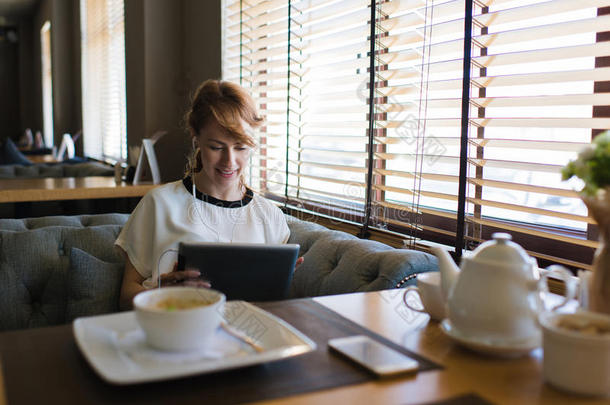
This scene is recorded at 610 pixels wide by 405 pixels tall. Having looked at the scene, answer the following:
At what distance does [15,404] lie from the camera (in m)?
0.72

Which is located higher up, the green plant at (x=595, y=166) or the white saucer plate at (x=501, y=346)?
the green plant at (x=595, y=166)

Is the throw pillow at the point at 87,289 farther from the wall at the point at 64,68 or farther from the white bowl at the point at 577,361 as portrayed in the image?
the wall at the point at 64,68

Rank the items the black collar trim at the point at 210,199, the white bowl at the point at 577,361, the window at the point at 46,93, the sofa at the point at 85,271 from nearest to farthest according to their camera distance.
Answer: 1. the white bowl at the point at 577,361
2. the sofa at the point at 85,271
3. the black collar trim at the point at 210,199
4. the window at the point at 46,93

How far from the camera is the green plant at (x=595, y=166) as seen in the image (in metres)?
0.85

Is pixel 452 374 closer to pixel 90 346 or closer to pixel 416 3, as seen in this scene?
pixel 90 346

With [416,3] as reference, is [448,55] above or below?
below

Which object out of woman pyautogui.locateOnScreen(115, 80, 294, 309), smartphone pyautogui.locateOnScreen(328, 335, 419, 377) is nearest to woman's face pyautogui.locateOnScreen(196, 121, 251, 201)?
woman pyautogui.locateOnScreen(115, 80, 294, 309)

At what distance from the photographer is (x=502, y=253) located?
0.90 metres

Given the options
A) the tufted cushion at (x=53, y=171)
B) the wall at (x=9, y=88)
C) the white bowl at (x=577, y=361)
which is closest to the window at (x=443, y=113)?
the white bowl at (x=577, y=361)

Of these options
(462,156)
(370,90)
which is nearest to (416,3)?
(370,90)

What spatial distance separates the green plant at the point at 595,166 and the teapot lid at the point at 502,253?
0.13 metres

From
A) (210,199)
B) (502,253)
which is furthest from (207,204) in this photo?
(502,253)

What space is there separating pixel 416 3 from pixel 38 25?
9927 millimetres

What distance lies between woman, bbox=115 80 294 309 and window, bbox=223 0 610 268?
516 millimetres
